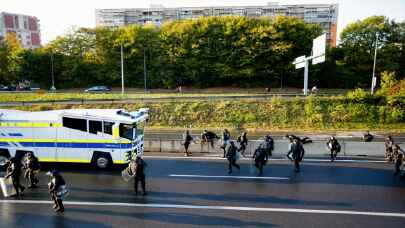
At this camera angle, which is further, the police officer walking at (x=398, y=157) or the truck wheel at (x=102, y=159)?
the truck wheel at (x=102, y=159)

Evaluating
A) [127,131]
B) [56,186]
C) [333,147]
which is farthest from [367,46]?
[56,186]

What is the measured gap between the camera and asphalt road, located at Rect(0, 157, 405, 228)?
970 cm

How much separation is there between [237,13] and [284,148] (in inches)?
3713

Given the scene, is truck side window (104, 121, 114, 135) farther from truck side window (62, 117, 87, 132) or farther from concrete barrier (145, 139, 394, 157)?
concrete barrier (145, 139, 394, 157)

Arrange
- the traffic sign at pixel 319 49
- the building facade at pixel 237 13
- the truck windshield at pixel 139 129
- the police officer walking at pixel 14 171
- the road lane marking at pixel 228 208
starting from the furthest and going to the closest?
the building facade at pixel 237 13, the traffic sign at pixel 319 49, the truck windshield at pixel 139 129, the police officer walking at pixel 14 171, the road lane marking at pixel 228 208

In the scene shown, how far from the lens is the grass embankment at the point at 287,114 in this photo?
1213 inches

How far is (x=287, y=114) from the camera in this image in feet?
106

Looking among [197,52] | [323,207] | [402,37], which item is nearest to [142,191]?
[323,207]

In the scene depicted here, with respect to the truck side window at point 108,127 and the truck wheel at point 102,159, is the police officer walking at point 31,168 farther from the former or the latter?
the truck side window at point 108,127

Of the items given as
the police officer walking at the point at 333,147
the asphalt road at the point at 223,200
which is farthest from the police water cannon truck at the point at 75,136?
the police officer walking at the point at 333,147

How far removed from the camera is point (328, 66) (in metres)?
58.0

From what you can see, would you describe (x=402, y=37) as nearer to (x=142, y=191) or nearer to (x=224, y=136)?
(x=224, y=136)

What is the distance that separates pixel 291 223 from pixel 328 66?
54.5m

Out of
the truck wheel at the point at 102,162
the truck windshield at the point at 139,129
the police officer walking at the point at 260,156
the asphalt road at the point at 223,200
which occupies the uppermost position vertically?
the truck windshield at the point at 139,129
